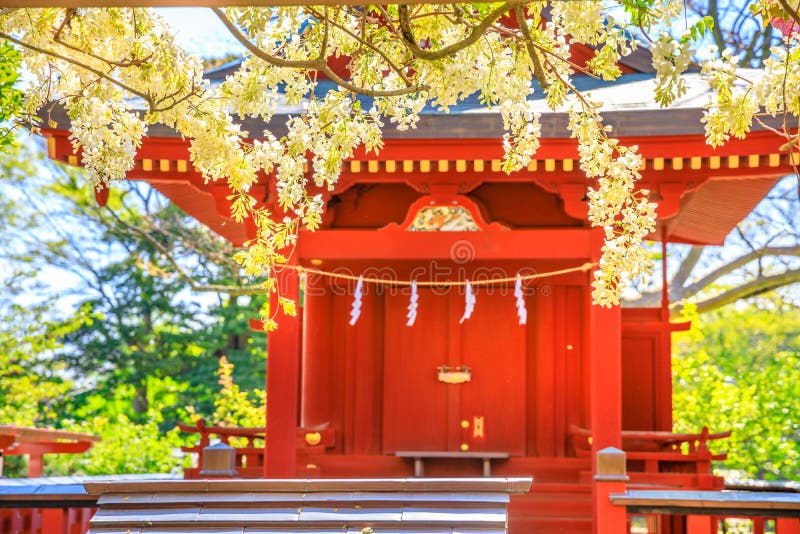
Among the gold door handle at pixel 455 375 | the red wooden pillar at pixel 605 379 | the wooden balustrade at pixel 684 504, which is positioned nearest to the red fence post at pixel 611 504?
the wooden balustrade at pixel 684 504

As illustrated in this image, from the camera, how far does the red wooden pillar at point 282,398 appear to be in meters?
9.59

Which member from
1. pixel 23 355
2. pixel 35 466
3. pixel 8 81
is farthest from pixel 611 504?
pixel 23 355

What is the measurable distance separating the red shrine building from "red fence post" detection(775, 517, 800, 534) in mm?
1686

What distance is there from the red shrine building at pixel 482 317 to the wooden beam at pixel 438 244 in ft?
0.05

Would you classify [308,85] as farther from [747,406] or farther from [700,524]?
Result: [747,406]

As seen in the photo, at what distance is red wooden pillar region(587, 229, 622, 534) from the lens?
928 centimetres

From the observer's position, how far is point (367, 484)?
7656 millimetres

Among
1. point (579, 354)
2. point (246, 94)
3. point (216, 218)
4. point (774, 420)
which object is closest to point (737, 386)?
point (774, 420)

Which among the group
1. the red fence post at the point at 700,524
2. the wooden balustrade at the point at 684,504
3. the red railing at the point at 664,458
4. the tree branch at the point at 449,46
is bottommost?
the red fence post at the point at 700,524

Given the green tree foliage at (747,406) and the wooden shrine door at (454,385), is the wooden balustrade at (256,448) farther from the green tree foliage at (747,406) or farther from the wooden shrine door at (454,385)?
the green tree foliage at (747,406)

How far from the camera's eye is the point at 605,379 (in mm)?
9352

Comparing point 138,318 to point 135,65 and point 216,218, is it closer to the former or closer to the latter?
point 216,218

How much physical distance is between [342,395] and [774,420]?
9207mm

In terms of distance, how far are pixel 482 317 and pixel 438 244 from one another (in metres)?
1.54
